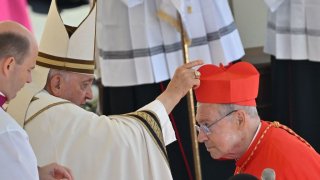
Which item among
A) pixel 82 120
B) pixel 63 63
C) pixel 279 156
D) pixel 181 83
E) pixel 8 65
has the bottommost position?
pixel 279 156

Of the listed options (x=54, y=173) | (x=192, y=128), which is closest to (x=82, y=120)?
(x=54, y=173)

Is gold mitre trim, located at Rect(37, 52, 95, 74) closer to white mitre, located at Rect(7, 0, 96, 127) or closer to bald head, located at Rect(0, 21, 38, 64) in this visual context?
white mitre, located at Rect(7, 0, 96, 127)

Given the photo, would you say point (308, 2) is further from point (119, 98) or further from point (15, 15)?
point (15, 15)

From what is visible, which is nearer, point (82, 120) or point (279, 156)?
point (279, 156)

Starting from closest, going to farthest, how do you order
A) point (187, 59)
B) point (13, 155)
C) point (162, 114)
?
point (13, 155)
point (162, 114)
point (187, 59)

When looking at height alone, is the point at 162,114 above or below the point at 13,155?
below

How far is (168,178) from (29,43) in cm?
96

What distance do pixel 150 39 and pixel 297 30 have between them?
100 centimetres

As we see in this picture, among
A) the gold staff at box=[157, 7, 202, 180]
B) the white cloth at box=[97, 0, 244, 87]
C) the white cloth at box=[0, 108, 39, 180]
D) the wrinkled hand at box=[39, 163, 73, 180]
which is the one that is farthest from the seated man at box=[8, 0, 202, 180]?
the white cloth at box=[97, 0, 244, 87]

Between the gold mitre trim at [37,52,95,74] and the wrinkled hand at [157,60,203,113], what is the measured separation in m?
0.38

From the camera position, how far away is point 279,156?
2.74 meters

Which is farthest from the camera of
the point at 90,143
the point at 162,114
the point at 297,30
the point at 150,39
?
the point at 297,30

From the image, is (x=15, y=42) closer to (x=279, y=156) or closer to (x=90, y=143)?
(x=90, y=143)

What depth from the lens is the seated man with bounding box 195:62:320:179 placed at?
2777 mm
